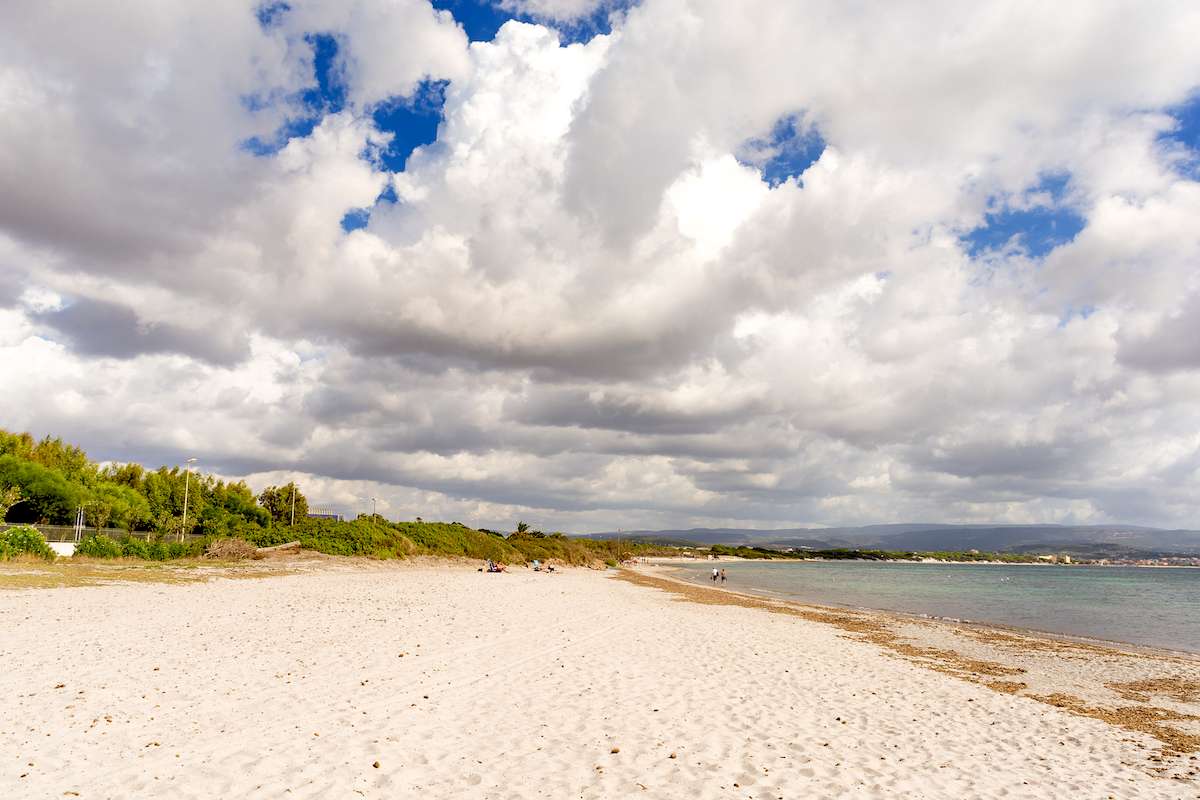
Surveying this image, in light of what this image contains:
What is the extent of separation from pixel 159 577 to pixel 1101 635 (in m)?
46.8

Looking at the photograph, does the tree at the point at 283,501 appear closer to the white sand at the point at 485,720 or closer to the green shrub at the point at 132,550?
the green shrub at the point at 132,550

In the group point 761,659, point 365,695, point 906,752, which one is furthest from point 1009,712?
point 365,695

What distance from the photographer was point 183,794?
7.18 m

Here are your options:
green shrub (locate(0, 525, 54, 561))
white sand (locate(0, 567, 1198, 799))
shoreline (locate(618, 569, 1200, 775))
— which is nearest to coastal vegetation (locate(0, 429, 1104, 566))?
green shrub (locate(0, 525, 54, 561))

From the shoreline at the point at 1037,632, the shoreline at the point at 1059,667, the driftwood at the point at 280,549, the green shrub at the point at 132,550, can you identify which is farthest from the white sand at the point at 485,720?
the driftwood at the point at 280,549

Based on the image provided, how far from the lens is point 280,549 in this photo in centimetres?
5584

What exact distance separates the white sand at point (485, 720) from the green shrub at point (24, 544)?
79.9ft

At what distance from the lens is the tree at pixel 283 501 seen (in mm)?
101938

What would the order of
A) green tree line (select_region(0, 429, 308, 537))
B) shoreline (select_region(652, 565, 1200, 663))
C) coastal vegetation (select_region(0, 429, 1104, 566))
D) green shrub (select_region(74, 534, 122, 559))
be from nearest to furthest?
shoreline (select_region(652, 565, 1200, 663))
green shrub (select_region(74, 534, 122, 559))
coastal vegetation (select_region(0, 429, 1104, 566))
green tree line (select_region(0, 429, 308, 537))

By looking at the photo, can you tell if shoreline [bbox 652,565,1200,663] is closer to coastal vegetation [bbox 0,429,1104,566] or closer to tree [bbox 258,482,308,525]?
coastal vegetation [bbox 0,429,1104,566]

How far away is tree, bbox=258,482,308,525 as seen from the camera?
10194cm

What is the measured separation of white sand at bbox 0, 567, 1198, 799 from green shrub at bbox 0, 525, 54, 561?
24348mm

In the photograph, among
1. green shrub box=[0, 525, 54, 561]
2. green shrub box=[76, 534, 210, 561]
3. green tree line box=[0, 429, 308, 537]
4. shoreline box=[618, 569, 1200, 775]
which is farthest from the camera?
green tree line box=[0, 429, 308, 537]

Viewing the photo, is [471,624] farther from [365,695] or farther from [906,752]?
[906,752]
